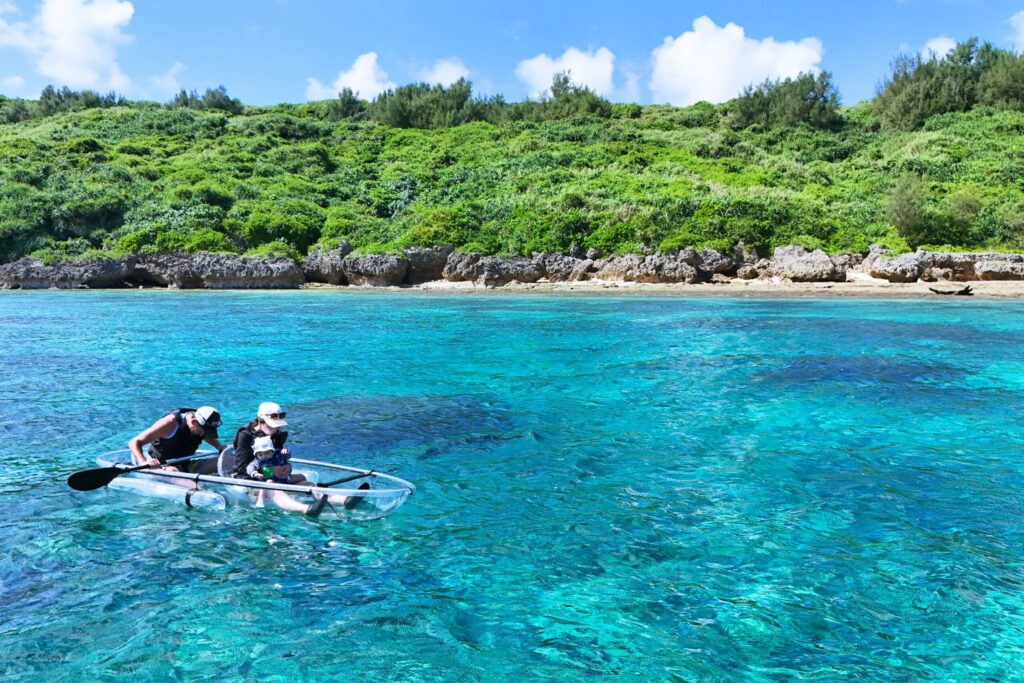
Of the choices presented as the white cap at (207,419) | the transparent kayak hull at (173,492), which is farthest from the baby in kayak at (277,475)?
the white cap at (207,419)

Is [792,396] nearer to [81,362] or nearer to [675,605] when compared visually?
[675,605]

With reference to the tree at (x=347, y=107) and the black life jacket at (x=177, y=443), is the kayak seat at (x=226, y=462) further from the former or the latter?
the tree at (x=347, y=107)

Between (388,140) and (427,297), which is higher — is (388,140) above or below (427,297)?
above

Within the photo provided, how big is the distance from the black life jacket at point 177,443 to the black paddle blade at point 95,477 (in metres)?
0.44

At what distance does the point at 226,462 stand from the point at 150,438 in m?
0.91

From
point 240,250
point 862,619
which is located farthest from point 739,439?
point 240,250

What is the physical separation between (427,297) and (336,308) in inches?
273

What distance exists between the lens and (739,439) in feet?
34.4

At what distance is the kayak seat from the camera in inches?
297

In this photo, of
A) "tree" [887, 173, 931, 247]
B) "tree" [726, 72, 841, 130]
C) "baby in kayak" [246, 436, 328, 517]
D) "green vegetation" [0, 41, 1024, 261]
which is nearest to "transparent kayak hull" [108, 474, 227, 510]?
"baby in kayak" [246, 436, 328, 517]

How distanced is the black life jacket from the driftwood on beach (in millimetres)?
34019

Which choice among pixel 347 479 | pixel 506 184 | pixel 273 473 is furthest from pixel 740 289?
pixel 273 473

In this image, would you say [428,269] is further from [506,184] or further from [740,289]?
[740,289]

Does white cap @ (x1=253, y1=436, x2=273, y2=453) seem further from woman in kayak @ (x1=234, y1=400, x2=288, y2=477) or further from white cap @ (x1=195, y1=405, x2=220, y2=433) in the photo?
white cap @ (x1=195, y1=405, x2=220, y2=433)
